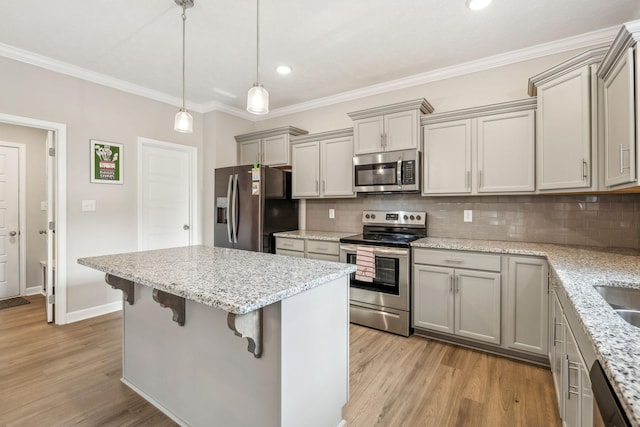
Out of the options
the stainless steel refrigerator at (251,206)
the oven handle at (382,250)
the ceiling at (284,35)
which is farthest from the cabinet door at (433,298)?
the ceiling at (284,35)

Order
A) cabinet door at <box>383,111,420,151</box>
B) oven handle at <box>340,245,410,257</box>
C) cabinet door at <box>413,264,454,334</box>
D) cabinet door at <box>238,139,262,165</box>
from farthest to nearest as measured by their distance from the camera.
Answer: cabinet door at <box>238,139,262,165</box> < cabinet door at <box>383,111,420,151</box> < oven handle at <box>340,245,410,257</box> < cabinet door at <box>413,264,454,334</box>

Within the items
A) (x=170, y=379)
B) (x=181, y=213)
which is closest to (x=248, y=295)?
(x=170, y=379)

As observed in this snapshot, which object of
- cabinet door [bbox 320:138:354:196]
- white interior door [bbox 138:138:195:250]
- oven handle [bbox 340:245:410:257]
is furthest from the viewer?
white interior door [bbox 138:138:195:250]

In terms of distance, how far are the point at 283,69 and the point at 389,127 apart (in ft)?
4.11

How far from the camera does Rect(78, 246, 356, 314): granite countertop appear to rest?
1.13 metres

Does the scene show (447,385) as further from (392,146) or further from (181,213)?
(181,213)

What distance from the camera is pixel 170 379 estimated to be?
5.83 ft

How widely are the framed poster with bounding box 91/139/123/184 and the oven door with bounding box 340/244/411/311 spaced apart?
2.75 metres

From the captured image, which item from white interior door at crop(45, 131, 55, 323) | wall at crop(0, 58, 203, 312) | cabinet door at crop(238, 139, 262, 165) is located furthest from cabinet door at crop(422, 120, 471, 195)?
white interior door at crop(45, 131, 55, 323)

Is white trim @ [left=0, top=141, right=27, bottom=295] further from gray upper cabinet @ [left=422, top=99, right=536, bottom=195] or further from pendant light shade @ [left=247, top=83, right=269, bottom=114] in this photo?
gray upper cabinet @ [left=422, top=99, right=536, bottom=195]

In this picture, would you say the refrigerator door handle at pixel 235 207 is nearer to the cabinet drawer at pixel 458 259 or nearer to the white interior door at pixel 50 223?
the white interior door at pixel 50 223

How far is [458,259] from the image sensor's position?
2.61 m

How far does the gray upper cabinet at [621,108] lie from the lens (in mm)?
1624

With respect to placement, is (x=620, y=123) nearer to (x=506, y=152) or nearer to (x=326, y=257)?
(x=506, y=152)
